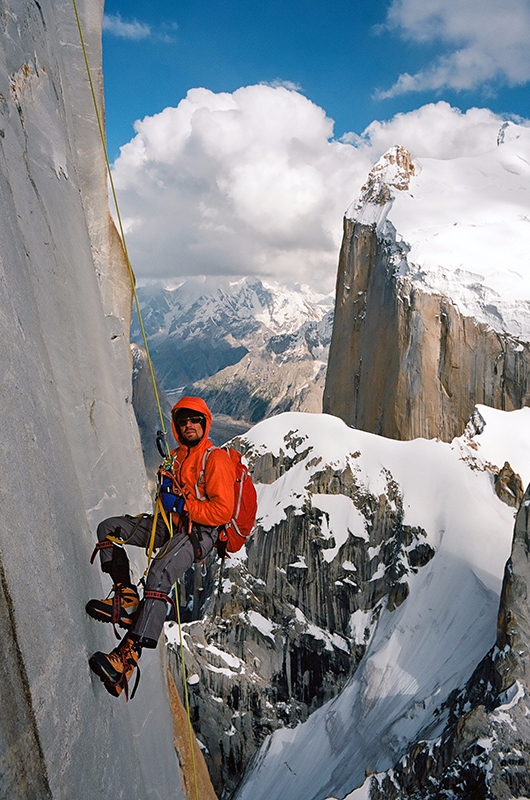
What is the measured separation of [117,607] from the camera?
4230 mm

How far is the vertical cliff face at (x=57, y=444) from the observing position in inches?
112

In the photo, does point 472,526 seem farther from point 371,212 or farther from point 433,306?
point 371,212

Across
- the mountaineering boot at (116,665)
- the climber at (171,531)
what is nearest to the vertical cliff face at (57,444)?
the mountaineering boot at (116,665)

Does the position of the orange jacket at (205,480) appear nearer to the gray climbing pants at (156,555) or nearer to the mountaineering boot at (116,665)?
the gray climbing pants at (156,555)

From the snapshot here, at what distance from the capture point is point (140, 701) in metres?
5.96

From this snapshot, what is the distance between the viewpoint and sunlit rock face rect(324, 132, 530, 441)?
135ft

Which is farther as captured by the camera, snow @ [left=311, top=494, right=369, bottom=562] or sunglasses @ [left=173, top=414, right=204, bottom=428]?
snow @ [left=311, top=494, right=369, bottom=562]

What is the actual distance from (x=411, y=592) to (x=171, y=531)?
113 ft

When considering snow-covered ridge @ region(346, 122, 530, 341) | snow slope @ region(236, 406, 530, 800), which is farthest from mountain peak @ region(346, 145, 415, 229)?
snow slope @ region(236, 406, 530, 800)

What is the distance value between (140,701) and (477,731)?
16.7 m

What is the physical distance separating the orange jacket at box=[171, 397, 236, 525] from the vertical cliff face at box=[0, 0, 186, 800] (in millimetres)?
929

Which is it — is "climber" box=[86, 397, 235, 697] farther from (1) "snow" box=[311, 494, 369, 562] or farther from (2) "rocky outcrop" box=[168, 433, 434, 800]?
(1) "snow" box=[311, 494, 369, 562]

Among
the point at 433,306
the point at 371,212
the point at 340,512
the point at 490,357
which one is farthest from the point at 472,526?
the point at 371,212

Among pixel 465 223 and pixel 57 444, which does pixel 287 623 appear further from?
pixel 57 444
